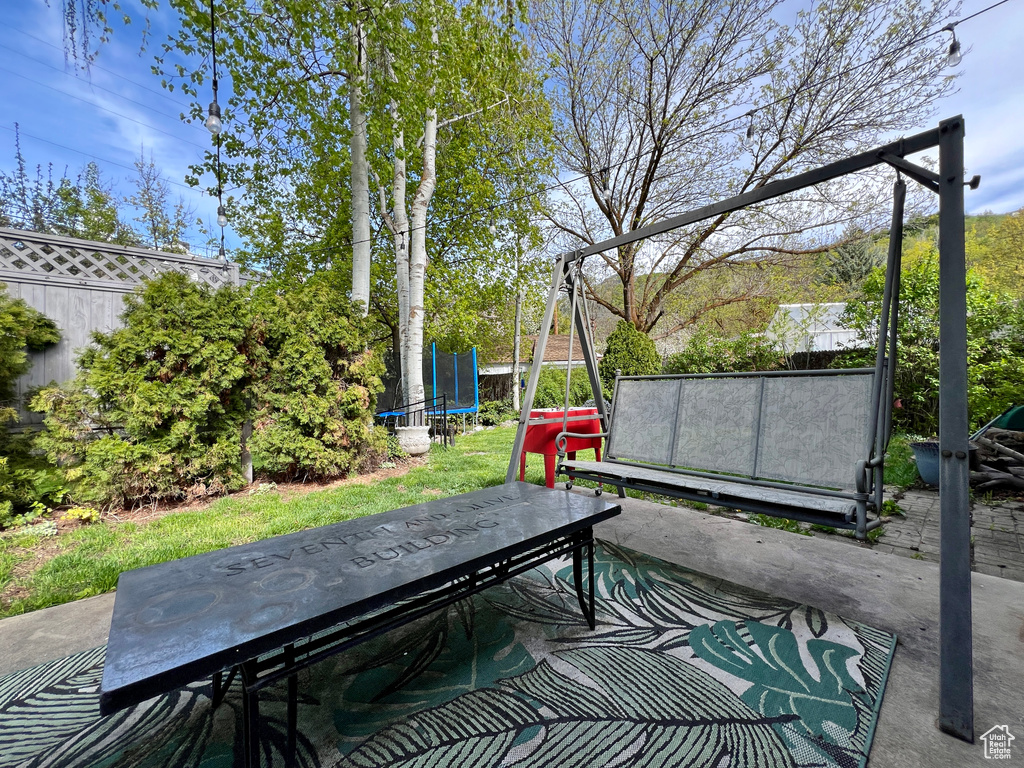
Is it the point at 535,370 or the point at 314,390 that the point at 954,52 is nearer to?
the point at 535,370

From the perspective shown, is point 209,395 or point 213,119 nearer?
point 209,395

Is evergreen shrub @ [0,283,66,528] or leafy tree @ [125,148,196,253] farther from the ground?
leafy tree @ [125,148,196,253]

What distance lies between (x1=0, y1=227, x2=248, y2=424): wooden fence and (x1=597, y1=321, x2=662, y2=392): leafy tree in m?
7.00

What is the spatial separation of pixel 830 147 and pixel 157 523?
12221 millimetres

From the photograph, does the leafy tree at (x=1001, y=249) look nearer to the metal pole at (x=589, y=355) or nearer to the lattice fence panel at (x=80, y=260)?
the metal pole at (x=589, y=355)

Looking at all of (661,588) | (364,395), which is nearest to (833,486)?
(661,588)

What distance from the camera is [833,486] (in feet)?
7.47

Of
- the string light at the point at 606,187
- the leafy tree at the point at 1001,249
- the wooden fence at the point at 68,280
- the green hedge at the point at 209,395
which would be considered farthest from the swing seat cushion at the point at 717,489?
the leafy tree at the point at 1001,249

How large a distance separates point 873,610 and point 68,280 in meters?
8.49

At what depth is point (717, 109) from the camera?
345 inches

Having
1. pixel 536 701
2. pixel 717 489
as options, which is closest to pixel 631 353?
pixel 717 489

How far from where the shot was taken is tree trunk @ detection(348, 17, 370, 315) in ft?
19.1

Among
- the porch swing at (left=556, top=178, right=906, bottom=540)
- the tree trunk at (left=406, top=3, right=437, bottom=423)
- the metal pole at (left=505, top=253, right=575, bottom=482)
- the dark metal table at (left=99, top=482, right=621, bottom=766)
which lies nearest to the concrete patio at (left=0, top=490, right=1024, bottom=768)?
the porch swing at (left=556, top=178, right=906, bottom=540)

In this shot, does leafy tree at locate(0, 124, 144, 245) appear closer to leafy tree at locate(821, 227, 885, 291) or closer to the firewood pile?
the firewood pile
